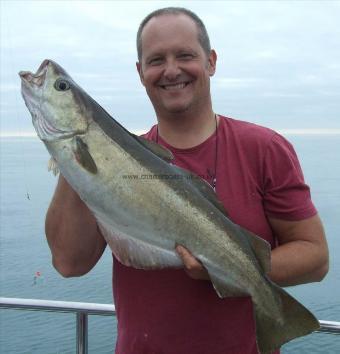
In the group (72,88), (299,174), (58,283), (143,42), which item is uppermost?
(143,42)

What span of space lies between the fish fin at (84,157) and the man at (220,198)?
0.41 metres

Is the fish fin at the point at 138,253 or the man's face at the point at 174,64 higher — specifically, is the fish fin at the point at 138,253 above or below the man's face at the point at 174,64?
below

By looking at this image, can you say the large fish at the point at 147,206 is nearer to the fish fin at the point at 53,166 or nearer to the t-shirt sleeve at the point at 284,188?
the fish fin at the point at 53,166

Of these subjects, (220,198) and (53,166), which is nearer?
(53,166)

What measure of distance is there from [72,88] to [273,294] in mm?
1567

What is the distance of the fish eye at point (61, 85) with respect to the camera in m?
2.64

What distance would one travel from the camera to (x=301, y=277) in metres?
2.78

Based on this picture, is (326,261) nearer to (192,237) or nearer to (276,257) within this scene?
(276,257)

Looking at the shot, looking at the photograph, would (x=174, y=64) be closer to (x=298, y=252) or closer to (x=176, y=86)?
(x=176, y=86)

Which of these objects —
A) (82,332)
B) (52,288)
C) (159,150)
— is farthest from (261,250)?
(52,288)

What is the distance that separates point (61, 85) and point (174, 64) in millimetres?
688

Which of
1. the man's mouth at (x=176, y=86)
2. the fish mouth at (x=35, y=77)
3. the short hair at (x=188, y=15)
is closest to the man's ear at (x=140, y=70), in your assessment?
the short hair at (x=188, y=15)

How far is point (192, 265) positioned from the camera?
2516 millimetres

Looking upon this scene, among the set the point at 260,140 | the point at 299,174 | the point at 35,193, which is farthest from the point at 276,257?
the point at 35,193
